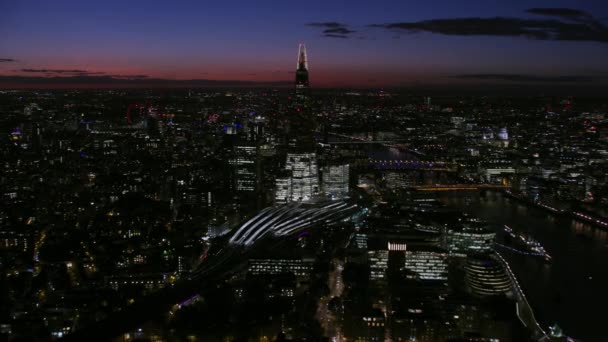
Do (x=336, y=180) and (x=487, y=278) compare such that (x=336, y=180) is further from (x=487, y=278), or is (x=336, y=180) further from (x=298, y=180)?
(x=487, y=278)

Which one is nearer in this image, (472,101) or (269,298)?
(269,298)

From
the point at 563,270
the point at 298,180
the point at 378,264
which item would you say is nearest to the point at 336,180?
the point at 298,180

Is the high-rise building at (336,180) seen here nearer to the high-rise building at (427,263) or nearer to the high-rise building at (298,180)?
the high-rise building at (298,180)

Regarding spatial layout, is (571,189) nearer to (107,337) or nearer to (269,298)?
(269,298)

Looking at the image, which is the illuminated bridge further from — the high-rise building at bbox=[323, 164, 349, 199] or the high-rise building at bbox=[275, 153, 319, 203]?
the high-rise building at bbox=[323, 164, 349, 199]

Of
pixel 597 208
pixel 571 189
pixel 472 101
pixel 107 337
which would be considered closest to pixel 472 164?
pixel 571 189

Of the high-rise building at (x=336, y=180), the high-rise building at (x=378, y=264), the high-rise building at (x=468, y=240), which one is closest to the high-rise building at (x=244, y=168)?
the high-rise building at (x=336, y=180)
